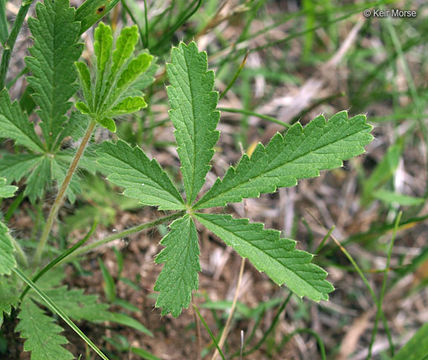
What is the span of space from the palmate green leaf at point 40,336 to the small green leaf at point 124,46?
0.96 metres

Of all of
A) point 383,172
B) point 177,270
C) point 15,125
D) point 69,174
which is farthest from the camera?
point 383,172

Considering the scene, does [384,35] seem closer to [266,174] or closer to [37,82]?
[266,174]

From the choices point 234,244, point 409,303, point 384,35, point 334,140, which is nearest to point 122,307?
point 234,244

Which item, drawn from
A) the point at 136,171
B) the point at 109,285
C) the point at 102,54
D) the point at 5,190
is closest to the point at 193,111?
the point at 136,171

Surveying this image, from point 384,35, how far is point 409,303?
2219 millimetres

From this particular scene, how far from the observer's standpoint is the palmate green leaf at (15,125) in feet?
5.92

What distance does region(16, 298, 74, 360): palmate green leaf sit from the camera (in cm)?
171

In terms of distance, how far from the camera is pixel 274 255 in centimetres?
166

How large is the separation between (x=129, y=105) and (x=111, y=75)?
0.36 ft

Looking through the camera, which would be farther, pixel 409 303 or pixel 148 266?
pixel 409 303

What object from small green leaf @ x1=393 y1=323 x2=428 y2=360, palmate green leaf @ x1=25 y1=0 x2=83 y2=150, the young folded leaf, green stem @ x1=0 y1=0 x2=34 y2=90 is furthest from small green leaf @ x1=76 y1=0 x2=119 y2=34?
small green leaf @ x1=393 y1=323 x2=428 y2=360

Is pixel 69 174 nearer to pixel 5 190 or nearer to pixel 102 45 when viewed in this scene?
pixel 5 190

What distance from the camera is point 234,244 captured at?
5.48 ft

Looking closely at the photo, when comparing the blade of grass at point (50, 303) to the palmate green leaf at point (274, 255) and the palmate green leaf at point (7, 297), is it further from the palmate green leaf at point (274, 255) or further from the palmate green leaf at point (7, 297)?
the palmate green leaf at point (274, 255)
